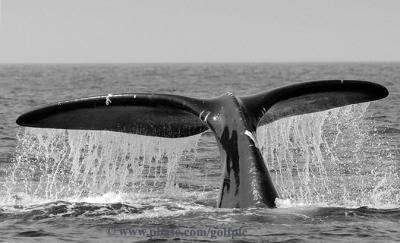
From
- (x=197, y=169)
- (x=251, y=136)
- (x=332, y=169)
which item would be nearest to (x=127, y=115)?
(x=251, y=136)

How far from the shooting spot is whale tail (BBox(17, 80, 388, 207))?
938cm

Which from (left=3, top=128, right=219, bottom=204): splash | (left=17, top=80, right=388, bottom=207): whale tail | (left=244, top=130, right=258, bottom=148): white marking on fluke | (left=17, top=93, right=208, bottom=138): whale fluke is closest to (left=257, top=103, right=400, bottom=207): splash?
(left=17, top=80, right=388, bottom=207): whale tail

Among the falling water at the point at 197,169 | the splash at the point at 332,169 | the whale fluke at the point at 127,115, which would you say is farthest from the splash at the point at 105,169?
the splash at the point at 332,169

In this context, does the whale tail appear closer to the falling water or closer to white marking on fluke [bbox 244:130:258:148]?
white marking on fluke [bbox 244:130:258:148]

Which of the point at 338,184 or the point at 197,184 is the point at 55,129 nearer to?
the point at 197,184

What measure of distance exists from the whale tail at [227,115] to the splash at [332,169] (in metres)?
0.27

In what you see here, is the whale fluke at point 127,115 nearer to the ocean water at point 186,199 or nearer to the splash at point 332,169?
the ocean water at point 186,199

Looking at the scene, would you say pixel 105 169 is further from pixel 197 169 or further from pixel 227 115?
pixel 197 169

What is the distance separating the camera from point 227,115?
9.77 meters

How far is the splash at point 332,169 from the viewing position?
10.2 m

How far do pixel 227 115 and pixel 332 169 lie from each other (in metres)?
6.28

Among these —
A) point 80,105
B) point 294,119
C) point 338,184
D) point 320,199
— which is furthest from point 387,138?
point 80,105

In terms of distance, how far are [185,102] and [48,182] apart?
200 inches

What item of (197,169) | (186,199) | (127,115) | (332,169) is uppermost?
(127,115)
